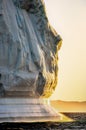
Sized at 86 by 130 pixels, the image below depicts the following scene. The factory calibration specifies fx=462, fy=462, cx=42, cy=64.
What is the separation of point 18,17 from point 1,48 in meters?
2.47

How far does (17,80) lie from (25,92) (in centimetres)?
79

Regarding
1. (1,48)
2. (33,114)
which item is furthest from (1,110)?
(1,48)

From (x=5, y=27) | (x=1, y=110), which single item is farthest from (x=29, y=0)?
(x=1, y=110)

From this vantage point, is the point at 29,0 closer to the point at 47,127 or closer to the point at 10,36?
the point at 10,36

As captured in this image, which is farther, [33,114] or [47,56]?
[47,56]

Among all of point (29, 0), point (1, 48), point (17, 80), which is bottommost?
point (17, 80)

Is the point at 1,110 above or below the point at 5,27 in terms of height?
below

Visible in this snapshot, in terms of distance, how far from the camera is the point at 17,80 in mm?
20469

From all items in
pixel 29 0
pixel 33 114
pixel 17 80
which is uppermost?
pixel 29 0

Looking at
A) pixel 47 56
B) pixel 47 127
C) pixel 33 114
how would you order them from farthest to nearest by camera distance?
1. pixel 47 56
2. pixel 33 114
3. pixel 47 127

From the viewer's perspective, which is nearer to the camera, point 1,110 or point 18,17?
point 1,110

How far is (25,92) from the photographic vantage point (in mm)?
20906

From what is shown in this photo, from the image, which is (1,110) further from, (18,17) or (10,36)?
(18,17)

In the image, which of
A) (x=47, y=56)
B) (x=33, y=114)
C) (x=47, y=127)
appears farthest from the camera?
(x=47, y=56)
